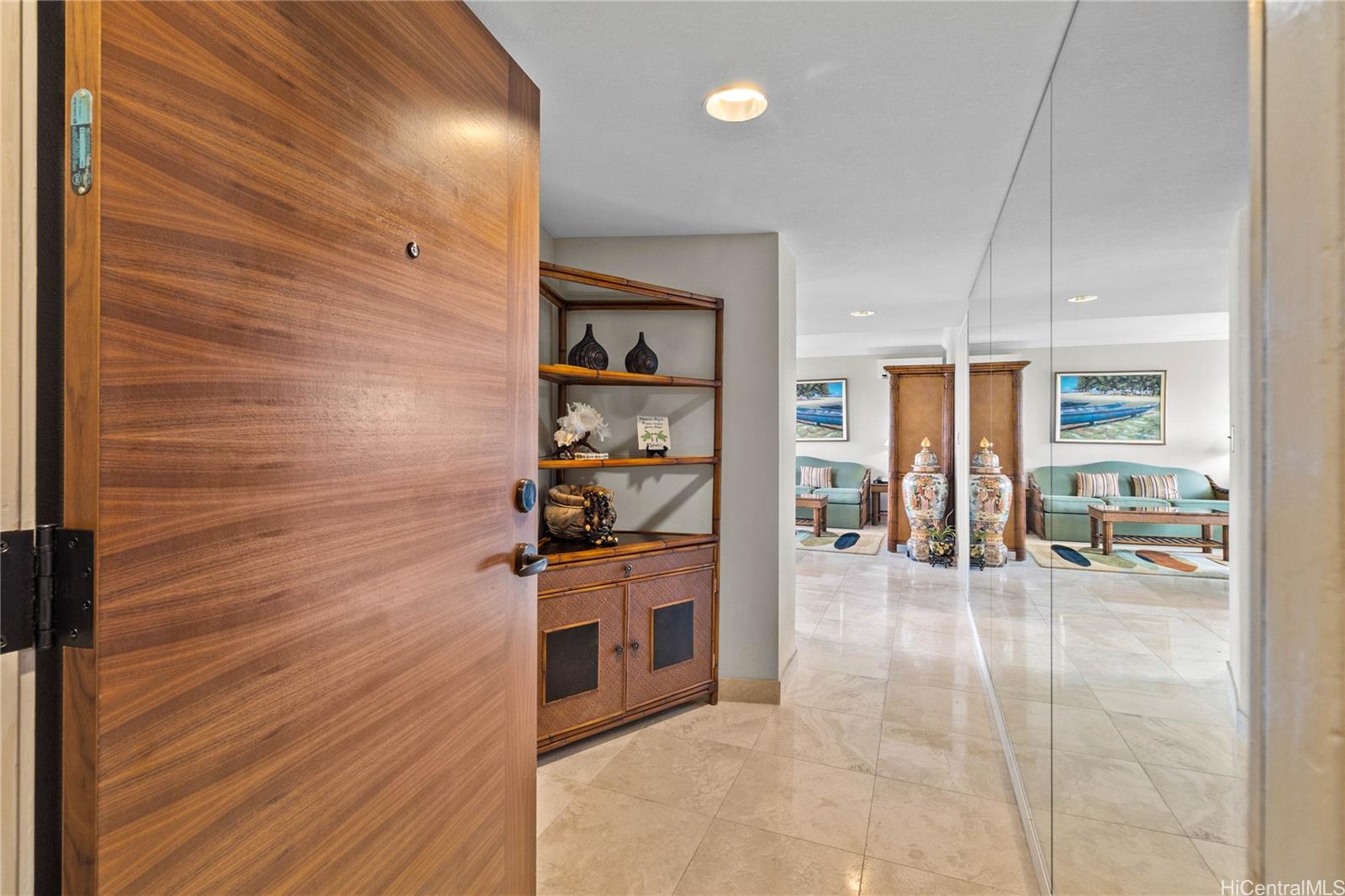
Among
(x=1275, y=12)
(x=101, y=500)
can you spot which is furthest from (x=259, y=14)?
(x=1275, y=12)

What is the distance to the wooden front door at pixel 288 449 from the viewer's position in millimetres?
552

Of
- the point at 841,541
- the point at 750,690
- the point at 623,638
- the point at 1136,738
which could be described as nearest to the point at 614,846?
the point at 623,638

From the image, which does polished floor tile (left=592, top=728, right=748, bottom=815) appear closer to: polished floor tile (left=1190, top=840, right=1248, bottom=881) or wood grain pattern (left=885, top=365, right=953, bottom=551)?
polished floor tile (left=1190, top=840, right=1248, bottom=881)

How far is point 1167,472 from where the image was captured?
2.65 ft

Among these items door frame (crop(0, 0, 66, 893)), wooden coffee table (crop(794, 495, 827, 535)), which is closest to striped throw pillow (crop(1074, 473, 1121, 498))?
door frame (crop(0, 0, 66, 893))

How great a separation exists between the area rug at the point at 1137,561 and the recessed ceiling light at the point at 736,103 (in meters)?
1.44

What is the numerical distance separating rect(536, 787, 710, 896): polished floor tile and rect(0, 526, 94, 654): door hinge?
1.44 m

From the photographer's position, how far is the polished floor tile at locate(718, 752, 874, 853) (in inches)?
71.8

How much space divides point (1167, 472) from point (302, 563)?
116 centimetres

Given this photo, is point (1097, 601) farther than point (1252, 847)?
Yes

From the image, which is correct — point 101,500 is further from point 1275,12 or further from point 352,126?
point 1275,12

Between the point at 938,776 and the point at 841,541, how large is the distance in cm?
491

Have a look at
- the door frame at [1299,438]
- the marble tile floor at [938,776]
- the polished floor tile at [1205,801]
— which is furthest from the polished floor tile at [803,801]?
the door frame at [1299,438]

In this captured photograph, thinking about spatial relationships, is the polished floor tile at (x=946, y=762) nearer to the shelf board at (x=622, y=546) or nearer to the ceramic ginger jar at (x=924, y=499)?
the shelf board at (x=622, y=546)
